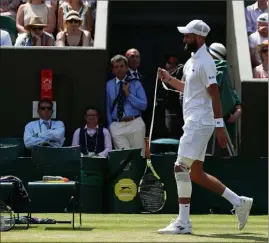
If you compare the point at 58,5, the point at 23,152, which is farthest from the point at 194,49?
the point at 58,5

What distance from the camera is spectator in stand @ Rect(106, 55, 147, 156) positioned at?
52.4ft

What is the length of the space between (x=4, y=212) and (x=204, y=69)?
256 centimetres

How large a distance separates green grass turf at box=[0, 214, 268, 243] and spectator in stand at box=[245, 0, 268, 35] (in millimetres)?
5282

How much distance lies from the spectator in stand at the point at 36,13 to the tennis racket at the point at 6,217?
679 centimetres

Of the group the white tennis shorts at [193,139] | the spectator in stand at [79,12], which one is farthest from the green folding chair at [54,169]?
the spectator in stand at [79,12]

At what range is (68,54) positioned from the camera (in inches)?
650

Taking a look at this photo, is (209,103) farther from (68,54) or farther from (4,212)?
(68,54)

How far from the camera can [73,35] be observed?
1681 centimetres

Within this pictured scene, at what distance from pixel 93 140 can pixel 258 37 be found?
381 cm

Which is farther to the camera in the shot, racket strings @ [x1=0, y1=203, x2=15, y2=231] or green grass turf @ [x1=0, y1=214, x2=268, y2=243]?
racket strings @ [x1=0, y1=203, x2=15, y2=231]

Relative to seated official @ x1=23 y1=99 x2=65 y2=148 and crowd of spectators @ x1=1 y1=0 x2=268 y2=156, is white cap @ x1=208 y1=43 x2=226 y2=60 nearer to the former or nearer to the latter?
crowd of spectators @ x1=1 y1=0 x2=268 y2=156

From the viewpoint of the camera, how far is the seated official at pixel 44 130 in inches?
611

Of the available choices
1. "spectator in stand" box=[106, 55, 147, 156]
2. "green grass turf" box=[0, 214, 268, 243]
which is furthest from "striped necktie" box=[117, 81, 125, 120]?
"green grass turf" box=[0, 214, 268, 243]

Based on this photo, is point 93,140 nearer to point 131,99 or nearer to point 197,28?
point 131,99
